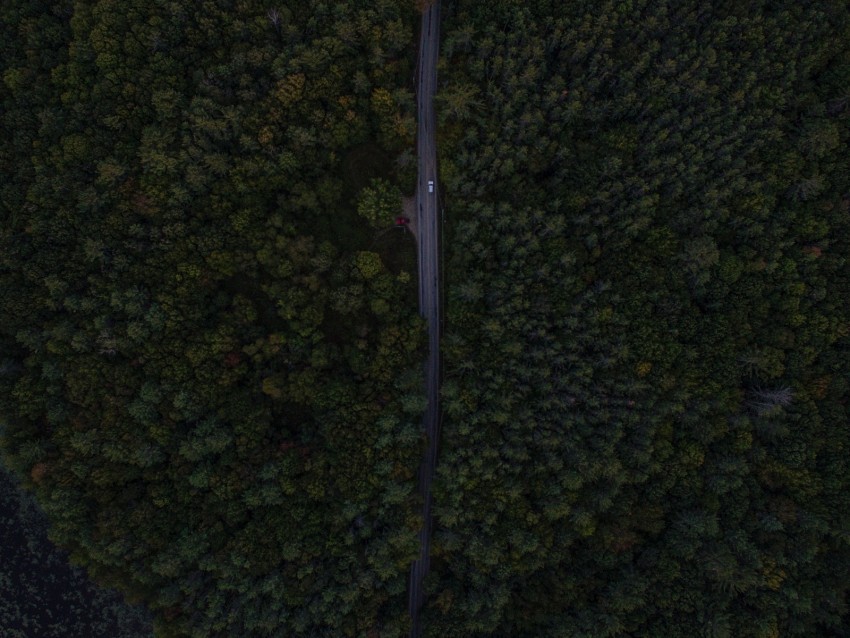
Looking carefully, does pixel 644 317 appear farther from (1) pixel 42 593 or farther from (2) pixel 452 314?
(1) pixel 42 593

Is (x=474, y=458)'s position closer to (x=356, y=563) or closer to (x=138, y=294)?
(x=356, y=563)

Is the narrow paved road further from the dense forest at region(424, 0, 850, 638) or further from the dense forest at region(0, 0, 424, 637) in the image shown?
the dense forest at region(0, 0, 424, 637)

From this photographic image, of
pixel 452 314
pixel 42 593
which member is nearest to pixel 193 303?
pixel 452 314

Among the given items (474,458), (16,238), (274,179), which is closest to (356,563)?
(474,458)

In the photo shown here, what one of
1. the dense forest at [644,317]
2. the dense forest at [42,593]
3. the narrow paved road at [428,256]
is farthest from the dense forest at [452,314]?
the dense forest at [42,593]

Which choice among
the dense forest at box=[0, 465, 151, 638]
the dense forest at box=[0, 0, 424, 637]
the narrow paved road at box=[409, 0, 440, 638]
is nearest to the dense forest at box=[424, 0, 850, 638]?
the narrow paved road at box=[409, 0, 440, 638]

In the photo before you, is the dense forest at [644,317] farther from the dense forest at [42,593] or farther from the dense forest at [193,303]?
the dense forest at [42,593]
